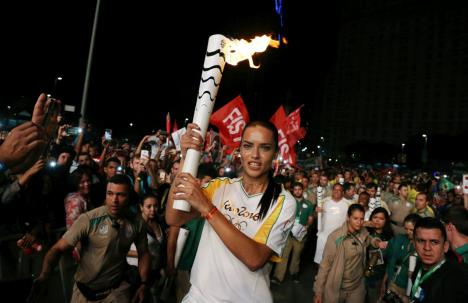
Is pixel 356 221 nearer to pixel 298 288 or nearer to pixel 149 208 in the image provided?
pixel 298 288

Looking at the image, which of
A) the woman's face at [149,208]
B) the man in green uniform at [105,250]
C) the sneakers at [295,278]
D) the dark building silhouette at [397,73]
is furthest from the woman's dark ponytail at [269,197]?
the dark building silhouette at [397,73]

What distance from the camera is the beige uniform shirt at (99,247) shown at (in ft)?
13.1

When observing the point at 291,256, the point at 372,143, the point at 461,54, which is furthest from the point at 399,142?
the point at 291,256

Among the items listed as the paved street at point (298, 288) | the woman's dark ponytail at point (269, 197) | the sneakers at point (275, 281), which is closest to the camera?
the woman's dark ponytail at point (269, 197)

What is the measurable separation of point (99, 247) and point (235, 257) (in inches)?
92.8

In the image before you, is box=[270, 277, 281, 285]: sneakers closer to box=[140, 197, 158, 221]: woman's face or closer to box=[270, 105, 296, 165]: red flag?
box=[140, 197, 158, 221]: woman's face

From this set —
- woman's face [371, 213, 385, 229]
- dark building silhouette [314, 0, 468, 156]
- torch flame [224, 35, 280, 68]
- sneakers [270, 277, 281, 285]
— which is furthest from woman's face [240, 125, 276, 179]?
dark building silhouette [314, 0, 468, 156]

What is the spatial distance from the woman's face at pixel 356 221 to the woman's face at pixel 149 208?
9.98 feet

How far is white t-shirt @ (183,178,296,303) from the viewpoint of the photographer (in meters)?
2.28

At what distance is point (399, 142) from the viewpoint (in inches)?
4021

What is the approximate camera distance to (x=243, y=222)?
7.84 ft

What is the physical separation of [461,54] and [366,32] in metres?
27.1

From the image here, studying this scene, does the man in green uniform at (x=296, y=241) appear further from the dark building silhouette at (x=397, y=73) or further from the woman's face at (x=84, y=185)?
the dark building silhouette at (x=397, y=73)

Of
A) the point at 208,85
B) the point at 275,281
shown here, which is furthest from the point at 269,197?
the point at 275,281
